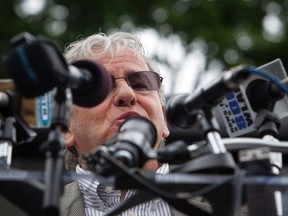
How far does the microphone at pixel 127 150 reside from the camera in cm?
235

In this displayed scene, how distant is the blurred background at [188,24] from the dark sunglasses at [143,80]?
526 cm

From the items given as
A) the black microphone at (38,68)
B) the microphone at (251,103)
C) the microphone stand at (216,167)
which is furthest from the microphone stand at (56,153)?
the microphone at (251,103)

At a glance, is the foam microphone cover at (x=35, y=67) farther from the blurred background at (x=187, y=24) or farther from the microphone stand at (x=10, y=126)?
the blurred background at (x=187, y=24)

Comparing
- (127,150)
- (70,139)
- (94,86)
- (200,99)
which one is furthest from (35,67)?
(70,139)

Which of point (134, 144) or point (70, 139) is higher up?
point (134, 144)

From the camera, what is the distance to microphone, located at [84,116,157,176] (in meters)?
2.35

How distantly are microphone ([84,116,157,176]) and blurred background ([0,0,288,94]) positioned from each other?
644 centimetres

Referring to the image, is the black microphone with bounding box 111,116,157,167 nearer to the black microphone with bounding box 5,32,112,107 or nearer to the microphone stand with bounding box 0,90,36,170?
the black microphone with bounding box 5,32,112,107

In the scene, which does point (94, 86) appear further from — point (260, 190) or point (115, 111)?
point (115, 111)

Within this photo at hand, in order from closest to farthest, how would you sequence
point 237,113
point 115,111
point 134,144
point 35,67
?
1. point 35,67
2. point 134,144
3. point 237,113
4. point 115,111

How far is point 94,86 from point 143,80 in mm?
1180

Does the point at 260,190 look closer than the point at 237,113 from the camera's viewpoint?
Yes

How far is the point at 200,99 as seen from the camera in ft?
8.30

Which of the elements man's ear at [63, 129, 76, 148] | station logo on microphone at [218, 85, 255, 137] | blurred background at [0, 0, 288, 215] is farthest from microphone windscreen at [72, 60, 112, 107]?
blurred background at [0, 0, 288, 215]
